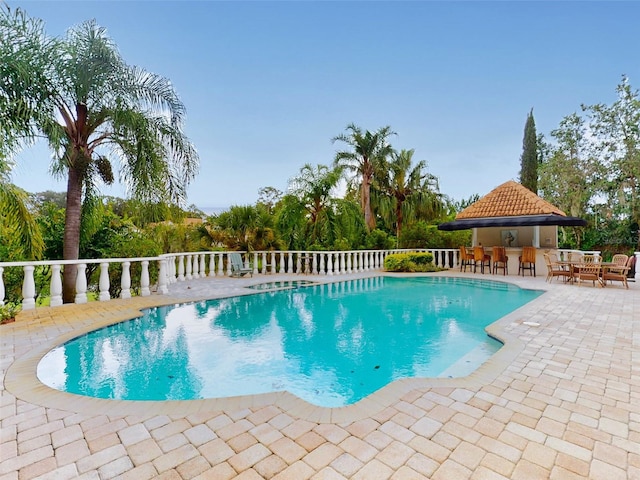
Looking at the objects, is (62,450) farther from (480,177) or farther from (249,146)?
(480,177)

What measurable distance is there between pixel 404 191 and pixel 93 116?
17.8 meters

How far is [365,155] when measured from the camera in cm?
1928

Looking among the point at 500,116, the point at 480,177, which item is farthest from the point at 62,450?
the point at 480,177

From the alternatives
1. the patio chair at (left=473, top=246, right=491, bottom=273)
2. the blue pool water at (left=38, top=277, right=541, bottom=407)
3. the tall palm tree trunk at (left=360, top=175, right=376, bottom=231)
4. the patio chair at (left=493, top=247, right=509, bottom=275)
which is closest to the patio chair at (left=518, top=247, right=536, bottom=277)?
the patio chair at (left=493, top=247, right=509, bottom=275)

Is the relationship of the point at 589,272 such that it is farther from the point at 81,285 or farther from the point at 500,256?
the point at 81,285

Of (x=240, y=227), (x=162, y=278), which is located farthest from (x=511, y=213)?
(x=162, y=278)

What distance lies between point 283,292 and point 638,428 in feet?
27.8

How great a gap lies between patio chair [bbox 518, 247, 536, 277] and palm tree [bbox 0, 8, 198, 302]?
45.0 feet

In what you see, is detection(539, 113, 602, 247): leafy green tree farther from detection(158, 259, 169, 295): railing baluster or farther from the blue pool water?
detection(158, 259, 169, 295): railing baluster

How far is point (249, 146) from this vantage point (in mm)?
19656

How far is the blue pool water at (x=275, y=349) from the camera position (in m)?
3.83

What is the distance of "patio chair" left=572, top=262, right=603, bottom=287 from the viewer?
10.3 m

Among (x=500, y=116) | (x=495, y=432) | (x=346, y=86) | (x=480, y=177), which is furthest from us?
(x=480, y=177)

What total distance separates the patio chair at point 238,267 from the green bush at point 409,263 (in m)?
6.39
